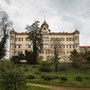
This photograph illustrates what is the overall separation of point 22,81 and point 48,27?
49102 millimetres

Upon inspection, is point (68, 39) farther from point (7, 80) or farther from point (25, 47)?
point (7, 80)

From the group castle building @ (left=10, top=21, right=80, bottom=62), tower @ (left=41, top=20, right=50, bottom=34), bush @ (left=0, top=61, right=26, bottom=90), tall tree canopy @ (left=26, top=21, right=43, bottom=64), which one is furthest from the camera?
tower @ (left=41, top=20, right=50, bottom=34)

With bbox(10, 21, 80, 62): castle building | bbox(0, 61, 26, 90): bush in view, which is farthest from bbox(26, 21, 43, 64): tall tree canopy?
bbox(0, 61, 26, 90): bush

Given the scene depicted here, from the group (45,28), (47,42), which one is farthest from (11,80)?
(45,28)

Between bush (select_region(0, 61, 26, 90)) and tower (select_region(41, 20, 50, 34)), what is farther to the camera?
tower (select_region(41, 20, 50, 34))

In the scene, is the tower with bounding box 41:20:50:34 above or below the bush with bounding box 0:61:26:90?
above

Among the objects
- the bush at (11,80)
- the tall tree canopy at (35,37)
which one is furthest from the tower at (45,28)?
the bush at (11,80)

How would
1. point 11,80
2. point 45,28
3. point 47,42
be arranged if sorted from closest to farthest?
point 11,80 → point 47,42 → point 45,28

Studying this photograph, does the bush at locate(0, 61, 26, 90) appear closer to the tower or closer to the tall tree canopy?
the tall tree canopy

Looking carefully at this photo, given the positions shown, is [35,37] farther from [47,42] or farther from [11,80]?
[11,80]

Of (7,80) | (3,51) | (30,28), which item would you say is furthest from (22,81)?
Result: (30,28)

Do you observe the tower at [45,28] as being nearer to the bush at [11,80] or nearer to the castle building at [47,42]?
the castle building at [47,42]

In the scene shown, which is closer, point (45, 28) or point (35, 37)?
point (35, 37)

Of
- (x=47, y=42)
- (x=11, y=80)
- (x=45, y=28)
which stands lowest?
(x=11, y=80)
